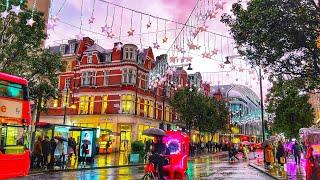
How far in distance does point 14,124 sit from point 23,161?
1.80 m

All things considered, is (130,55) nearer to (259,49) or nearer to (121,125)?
(121,125)

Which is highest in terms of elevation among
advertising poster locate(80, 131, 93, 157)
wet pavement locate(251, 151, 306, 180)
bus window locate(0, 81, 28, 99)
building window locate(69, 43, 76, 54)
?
building window locate(69, 43, 76, 54)

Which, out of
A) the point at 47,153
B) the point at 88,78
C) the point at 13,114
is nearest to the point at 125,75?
the point at 88,78

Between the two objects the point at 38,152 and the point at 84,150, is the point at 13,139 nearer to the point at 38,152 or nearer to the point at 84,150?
the point at 38,152

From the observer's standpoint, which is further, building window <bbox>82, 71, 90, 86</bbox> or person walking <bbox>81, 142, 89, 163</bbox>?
building window <bbox>82, 71, 90, 86</bbox>

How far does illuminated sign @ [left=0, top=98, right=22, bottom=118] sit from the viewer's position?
15.3 m

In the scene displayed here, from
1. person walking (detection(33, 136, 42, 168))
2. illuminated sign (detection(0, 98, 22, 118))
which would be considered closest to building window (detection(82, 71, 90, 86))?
person walking (detection(33, 136, 42, 168))

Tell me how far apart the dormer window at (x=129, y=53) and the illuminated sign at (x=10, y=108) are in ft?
118

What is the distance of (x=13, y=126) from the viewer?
15734 millimetres

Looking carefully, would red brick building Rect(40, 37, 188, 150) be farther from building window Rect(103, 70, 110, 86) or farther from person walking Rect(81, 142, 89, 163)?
person walking Rect(81, 142, 89, 163)

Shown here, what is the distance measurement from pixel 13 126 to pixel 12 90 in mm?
1641

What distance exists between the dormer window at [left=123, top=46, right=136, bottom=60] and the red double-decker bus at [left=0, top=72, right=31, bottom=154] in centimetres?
3513

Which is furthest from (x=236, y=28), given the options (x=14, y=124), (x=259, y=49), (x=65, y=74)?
(x=65, y=74)

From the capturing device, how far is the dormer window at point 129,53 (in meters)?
52.0
